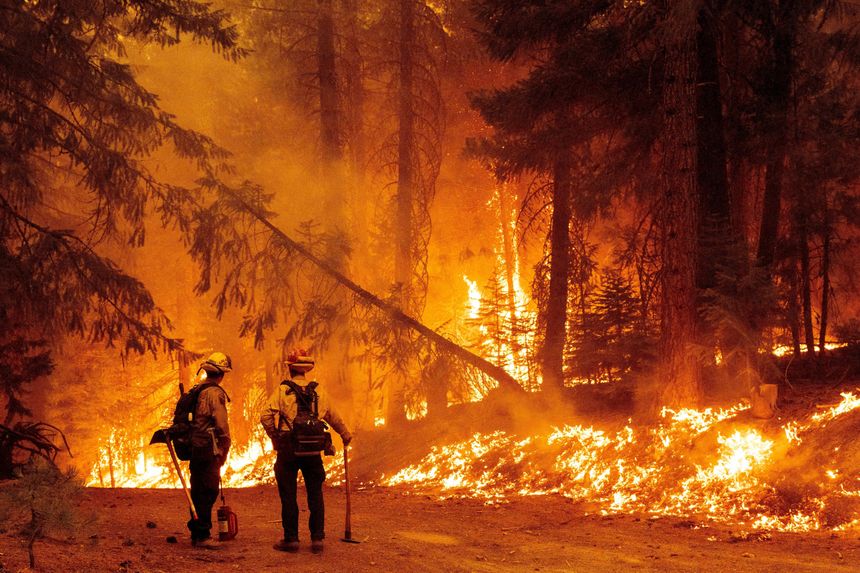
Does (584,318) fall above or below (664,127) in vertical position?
below

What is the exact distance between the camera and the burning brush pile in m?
8.85

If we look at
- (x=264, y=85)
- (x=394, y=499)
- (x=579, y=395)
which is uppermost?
(x=264, y=85)

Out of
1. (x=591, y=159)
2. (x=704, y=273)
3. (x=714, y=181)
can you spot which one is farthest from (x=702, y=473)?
(x=591, y=159)

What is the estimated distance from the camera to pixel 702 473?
1025 centimetres

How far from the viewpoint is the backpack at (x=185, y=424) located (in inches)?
318

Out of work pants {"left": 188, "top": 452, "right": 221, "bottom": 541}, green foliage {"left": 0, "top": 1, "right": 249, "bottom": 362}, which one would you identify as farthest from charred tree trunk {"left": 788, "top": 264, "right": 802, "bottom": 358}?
green foliage {"left": 0, "top": 1, "right": 249, "bottom": 362}

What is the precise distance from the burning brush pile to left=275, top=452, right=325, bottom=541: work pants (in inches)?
168

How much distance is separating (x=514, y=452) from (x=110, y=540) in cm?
758

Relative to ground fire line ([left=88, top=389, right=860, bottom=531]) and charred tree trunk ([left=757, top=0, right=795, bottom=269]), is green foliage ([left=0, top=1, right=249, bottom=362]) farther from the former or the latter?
charred tree trunk ([left=757, top=0, right=795, bottom=269])

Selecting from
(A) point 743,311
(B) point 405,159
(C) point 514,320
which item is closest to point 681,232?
(A) point 743,311

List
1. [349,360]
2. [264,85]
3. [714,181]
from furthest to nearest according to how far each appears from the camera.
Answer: [264,85], [349,360], [714,181]

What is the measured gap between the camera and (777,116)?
41.0ft

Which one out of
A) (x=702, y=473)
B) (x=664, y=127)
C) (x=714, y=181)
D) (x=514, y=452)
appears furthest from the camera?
(x=514, y=452)

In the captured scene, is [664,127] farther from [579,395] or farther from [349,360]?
[349,360]
